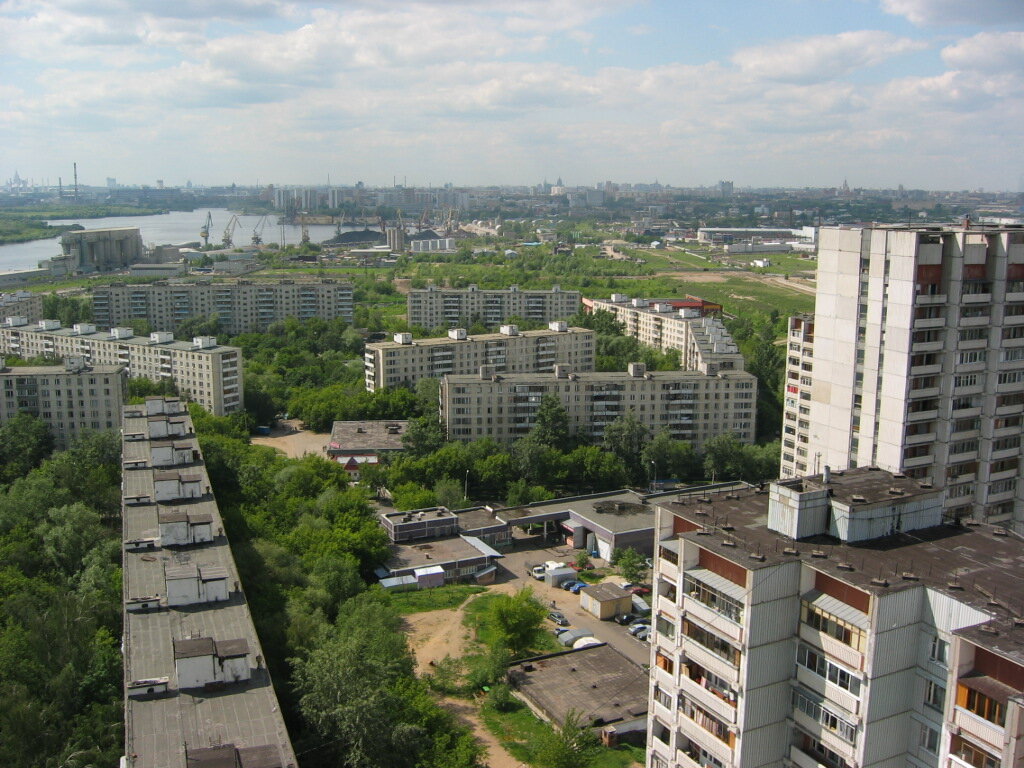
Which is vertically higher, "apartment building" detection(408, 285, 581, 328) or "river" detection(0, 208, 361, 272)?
"river" detection(0, 208, 361, 272)

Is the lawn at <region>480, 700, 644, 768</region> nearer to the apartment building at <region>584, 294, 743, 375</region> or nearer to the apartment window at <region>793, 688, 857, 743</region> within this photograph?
the apartment window at <region>793, 688, 857, 743</region>

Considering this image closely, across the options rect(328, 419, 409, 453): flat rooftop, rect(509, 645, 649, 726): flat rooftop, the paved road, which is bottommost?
the paved road

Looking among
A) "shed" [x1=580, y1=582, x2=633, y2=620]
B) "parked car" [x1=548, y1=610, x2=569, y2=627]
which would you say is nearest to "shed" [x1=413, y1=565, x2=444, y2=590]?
"parked car" [x1=548, y1=610, x2=569, y2=627]

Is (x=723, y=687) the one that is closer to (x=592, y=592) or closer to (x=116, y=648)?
(x=116, y=648)

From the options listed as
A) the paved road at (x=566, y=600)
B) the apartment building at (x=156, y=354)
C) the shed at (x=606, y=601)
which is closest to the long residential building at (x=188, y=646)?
the paved road at (x=566, y=600)

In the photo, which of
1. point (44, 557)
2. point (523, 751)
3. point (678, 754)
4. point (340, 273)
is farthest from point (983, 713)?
point (340, 273)

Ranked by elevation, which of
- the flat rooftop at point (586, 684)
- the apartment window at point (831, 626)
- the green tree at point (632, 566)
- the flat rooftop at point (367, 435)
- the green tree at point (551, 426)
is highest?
the apartment window at point (831, 626)

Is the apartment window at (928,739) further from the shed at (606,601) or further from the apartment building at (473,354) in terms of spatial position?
the apartment building at (473,354)

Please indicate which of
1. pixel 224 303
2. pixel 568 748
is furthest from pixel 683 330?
pixel 568 748
